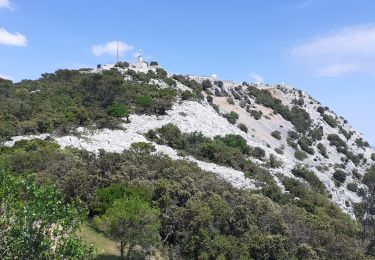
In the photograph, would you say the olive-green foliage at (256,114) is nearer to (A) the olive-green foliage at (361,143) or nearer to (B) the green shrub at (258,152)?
(B) the green shrub at (258,152)

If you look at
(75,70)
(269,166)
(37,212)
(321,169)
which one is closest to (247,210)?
(37,212)

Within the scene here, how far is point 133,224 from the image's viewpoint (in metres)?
23.6

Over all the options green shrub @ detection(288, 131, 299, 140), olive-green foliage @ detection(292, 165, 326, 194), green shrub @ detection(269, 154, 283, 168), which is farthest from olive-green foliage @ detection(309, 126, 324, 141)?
green shrub @ detection(269, 154, 283, 168)

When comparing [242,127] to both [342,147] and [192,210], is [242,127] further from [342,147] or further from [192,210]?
[192,210]

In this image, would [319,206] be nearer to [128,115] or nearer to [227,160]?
Result: [227,160]

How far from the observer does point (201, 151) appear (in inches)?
1871

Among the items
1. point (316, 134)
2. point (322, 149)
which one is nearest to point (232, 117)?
point (322, 149)

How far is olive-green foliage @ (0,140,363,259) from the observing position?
26578 millimetres

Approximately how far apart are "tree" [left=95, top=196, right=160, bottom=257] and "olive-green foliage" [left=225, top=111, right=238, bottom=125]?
48.2 m

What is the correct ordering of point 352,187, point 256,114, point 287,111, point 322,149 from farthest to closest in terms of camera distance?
point 287,111 < point 256,114 < point 322,149 < point 352,187

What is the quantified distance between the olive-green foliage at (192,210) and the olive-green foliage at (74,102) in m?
9.90

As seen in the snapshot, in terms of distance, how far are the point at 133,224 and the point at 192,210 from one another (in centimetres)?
536

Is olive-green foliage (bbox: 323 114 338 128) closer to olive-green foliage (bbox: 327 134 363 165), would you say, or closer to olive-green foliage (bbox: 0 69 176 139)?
olive-green foliage (bbox: 327 134 363 165)

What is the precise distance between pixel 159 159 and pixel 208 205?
9485mm
